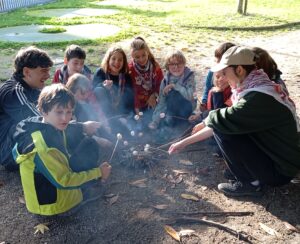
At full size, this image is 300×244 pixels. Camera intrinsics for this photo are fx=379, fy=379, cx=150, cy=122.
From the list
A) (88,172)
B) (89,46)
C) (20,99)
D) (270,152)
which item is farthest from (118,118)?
(89,46)

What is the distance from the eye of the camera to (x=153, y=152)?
144 inches

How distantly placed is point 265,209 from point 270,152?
45cm

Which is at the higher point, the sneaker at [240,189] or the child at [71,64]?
the child at [71,64]

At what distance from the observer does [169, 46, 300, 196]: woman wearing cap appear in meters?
2.63

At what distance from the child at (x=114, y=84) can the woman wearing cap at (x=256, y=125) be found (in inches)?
62.5

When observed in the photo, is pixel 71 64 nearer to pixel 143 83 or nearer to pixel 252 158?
pixel 143 83

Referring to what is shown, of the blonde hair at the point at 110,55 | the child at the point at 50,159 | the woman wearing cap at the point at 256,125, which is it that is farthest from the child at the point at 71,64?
the woman wearing cap at the point at 256,125

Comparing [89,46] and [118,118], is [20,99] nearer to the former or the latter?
[118,118]

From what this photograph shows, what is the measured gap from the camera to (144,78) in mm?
4441

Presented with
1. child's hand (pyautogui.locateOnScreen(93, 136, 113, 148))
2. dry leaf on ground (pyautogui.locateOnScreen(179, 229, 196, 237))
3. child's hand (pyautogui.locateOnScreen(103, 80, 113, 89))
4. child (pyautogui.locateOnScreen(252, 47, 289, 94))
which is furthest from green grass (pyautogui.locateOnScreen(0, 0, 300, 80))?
dry leaf on ground (pyautogui.locateOnScreen(179, 229, 196, 237))

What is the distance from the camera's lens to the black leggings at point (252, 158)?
2.81m

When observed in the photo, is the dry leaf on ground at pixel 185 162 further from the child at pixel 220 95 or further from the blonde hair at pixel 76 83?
the blonde hair at pixel 76 83

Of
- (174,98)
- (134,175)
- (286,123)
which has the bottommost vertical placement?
(134,175)

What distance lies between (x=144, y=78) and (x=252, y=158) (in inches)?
78.0
